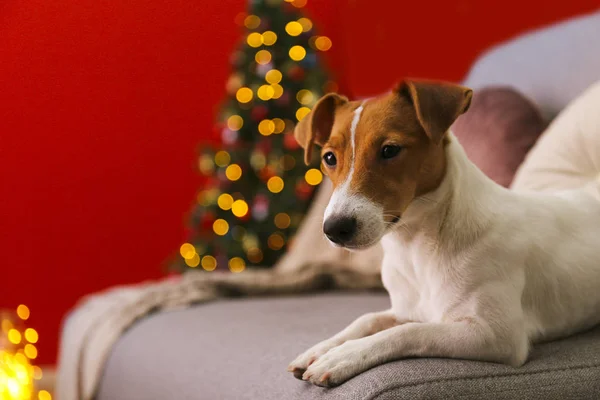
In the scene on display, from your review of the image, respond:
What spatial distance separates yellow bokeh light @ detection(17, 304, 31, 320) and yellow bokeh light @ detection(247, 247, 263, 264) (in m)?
1.15

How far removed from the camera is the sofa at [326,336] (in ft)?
3.79

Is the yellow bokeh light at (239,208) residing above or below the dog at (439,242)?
below

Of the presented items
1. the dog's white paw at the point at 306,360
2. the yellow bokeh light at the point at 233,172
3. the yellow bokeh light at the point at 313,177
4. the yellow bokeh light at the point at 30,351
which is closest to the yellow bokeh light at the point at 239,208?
the yellow bokeh light at the point at 233,172

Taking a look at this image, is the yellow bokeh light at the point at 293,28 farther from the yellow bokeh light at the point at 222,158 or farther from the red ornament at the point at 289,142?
the yellow bokeh light at the point at 222,158

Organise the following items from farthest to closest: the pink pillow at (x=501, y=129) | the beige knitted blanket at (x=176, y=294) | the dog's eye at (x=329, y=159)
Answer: the beige knitted blanket at (x=176, y=294), the pink pillow at (x=501, y=129), the dog's eye at (x=329, y=159)

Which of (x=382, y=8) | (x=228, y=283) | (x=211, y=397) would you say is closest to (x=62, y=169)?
(x=228, y=283)

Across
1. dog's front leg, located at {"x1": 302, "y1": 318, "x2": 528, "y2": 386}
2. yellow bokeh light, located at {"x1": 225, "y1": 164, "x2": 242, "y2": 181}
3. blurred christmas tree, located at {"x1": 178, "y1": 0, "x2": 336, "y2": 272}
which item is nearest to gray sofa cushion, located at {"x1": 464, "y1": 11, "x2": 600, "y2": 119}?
blurred christmas tree, located at {"x1": 178, "y1": 0, "x2": 336, "y2": 272}

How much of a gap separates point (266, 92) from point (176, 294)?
144 cm

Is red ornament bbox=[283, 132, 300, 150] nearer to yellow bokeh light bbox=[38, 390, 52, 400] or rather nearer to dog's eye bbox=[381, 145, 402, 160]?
yellow bokeh light bbox=[38, 390, 52, 400]

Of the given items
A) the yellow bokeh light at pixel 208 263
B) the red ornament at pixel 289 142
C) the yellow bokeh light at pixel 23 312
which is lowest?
the yellow bokeh light at pixel 23 312

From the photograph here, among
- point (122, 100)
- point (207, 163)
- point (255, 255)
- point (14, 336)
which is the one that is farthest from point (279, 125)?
point (122, 100)

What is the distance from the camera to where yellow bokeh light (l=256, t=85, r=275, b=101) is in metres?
3.65

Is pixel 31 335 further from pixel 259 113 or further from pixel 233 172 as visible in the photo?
pixel 259 113

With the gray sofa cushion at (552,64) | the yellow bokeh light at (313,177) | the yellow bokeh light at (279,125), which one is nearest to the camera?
the gray sofa cushion at (552,64)
